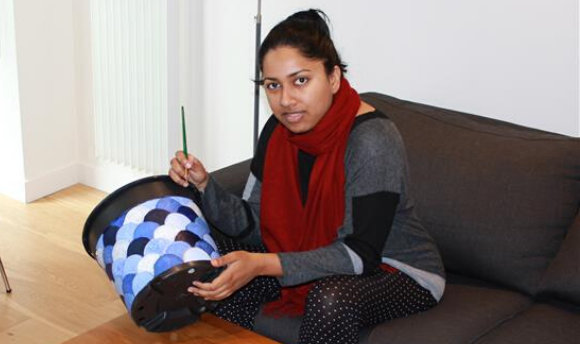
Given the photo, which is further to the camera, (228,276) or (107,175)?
(107,175)

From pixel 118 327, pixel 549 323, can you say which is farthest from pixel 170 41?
pixel 549 323

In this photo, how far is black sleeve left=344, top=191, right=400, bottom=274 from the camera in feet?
5.86

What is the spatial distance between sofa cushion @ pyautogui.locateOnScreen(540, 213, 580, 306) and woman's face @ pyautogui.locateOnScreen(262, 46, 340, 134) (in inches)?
25.7

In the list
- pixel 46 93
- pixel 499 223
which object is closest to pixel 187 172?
pixel 499 223

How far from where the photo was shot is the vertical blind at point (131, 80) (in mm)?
2959

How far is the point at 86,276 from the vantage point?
2719mm

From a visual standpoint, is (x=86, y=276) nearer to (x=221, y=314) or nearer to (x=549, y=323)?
(x=221, y=314)

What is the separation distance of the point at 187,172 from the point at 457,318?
653 mm

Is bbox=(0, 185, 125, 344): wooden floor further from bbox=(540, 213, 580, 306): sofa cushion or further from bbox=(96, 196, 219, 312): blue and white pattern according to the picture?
bbox=(540, 213, 580, 306): sofa cushion

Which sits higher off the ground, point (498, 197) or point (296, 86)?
point (296, 86)

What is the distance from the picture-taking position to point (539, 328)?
1851mm

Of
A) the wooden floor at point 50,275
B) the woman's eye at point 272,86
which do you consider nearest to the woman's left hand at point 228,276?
the woman's eye at point 272,86

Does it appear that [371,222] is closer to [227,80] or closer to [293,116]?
[293,116]

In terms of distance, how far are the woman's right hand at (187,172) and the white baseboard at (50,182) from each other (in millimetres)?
1510
